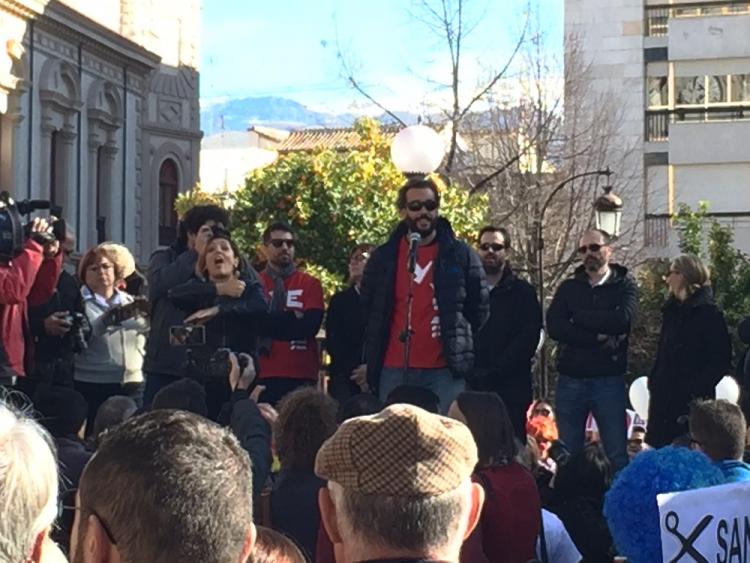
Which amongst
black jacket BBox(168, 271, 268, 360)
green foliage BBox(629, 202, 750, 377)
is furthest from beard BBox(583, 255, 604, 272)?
green foliage BBox(629, 202, 750, 377)

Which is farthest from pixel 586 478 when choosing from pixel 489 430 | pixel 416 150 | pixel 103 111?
pixel 103 111

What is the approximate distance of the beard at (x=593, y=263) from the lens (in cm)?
1019

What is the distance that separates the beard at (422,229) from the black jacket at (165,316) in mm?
1280

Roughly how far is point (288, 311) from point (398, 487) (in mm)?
6415

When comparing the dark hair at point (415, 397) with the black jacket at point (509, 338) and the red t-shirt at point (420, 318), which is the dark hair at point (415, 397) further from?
the black jacket at point (509, 338)

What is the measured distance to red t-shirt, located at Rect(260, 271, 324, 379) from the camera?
32.7ft

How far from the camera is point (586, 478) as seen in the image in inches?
298

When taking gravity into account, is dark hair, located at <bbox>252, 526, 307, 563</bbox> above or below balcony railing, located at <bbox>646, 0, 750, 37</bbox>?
below

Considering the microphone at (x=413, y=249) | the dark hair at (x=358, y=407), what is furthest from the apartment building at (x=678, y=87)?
the dark hair at (x=358, y=407)

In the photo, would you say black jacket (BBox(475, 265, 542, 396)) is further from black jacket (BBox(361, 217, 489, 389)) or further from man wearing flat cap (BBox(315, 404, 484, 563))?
man wearing flat cap (BBox(315, 404, 484, 563))

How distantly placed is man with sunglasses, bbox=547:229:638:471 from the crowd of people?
0.6 inches

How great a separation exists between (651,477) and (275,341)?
16.9 feet

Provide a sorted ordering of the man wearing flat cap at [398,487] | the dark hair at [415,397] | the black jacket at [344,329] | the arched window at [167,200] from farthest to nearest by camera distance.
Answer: the arched window at [167,200] < the black jacket at [344,329] < the dark hair at [415,397] < the man wearing flat cap at [398,487]

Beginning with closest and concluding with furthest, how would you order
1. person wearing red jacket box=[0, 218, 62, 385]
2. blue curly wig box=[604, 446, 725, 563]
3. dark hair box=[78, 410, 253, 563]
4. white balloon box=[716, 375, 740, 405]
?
dark hair box=[78, 410, 253, 563], blue curly wig box=[604, 446, 725, 563], person wearing red jacket box=[0, 218, 62, 385], white balloon box=[716, 375, 740, 405]
